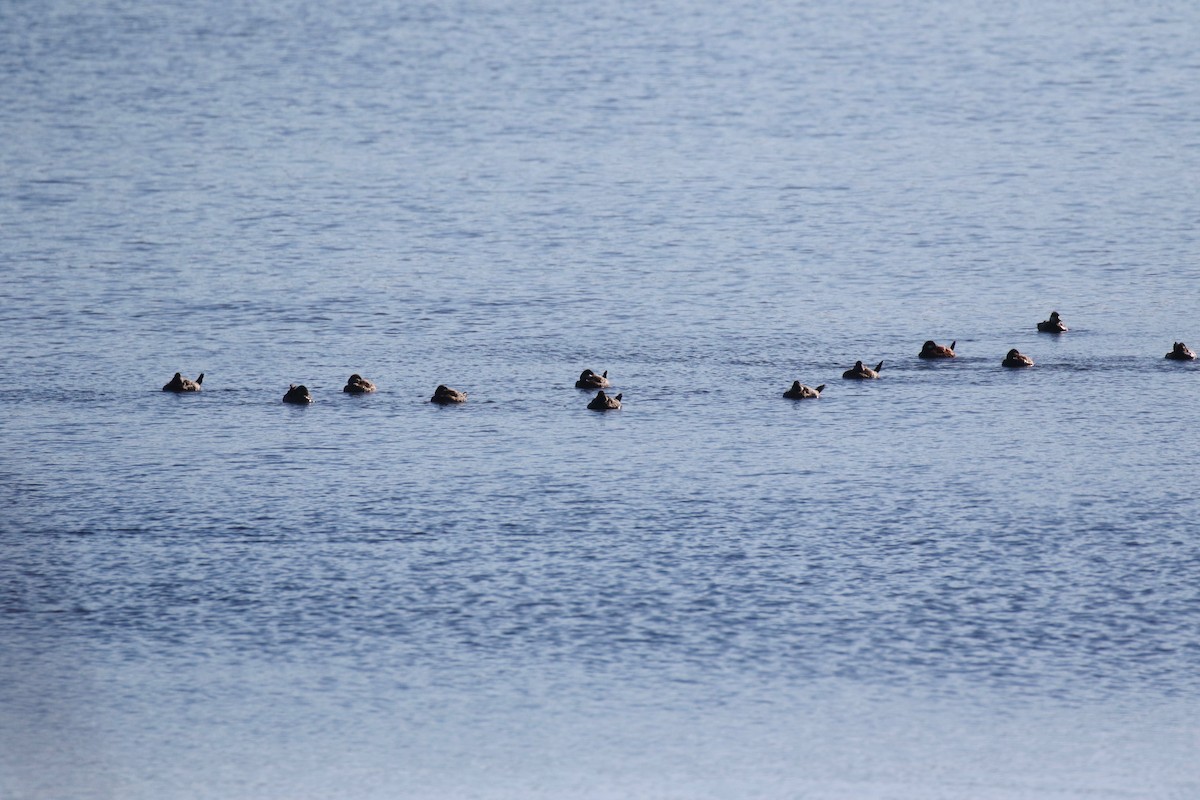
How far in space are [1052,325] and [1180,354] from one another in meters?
3.29

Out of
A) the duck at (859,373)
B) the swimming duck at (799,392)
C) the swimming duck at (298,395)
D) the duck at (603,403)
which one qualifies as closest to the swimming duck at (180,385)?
the swimming duck at (298,395)

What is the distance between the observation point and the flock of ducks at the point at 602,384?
36469 mm

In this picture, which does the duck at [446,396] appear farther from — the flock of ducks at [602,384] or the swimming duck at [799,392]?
the swimming duck at [799,392]

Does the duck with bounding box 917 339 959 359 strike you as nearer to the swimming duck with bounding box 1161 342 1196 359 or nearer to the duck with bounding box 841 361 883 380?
the duck with bounding box 841 361 883 380

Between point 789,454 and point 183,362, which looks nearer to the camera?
point 789,454

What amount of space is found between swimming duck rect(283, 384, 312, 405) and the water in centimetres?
28

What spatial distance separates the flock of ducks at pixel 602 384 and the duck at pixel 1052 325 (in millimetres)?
1935

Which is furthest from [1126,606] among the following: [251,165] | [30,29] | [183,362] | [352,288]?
[30,29]

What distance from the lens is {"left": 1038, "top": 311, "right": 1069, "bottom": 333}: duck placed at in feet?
136

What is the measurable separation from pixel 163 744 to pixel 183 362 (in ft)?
60.4

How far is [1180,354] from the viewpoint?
3884cm

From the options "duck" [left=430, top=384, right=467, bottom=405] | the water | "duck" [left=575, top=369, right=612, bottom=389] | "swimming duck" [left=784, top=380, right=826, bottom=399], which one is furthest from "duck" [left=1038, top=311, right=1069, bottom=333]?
"duck" [left=430, top=384, right=467, bottom=405]

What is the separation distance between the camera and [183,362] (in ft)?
132

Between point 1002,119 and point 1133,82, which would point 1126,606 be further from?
point 1133,82
